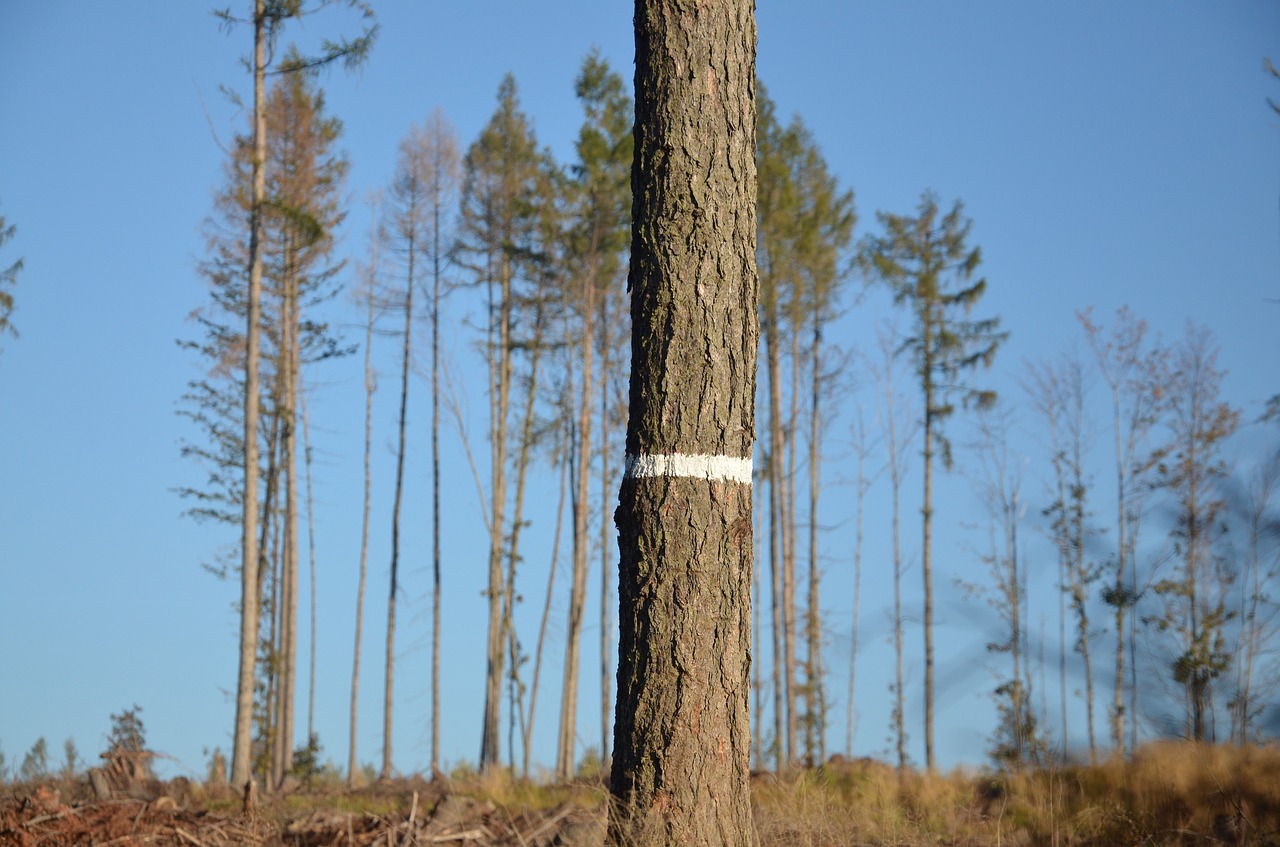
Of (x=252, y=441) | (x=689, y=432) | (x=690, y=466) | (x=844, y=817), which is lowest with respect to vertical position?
(x=844, y=817)

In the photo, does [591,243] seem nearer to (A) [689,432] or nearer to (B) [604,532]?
(B) [604,532]

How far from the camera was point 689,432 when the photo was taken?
357 centimetres

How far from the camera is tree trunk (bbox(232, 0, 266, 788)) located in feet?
46.2

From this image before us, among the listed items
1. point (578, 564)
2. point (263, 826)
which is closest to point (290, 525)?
point (578, 564)

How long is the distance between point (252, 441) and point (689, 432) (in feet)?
39.3

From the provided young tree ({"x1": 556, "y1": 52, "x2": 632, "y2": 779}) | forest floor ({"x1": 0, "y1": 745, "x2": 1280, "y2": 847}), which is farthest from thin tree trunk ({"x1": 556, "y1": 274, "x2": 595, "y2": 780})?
forest floor ({"x1": 0, "y1": 745, "x2": 1280, "y2": 847})

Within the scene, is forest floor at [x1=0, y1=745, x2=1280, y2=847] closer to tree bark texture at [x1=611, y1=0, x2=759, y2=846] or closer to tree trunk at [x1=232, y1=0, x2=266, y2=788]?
tree bark texture at [x1=611, y1=0, x2=759, y2=846]

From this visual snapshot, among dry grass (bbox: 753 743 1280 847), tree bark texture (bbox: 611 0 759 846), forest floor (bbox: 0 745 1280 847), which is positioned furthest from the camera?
dry grass (bbox: 753 743 1280 847)

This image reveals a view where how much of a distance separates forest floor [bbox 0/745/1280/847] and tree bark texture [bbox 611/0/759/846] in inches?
14.5

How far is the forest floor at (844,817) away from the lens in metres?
4.32

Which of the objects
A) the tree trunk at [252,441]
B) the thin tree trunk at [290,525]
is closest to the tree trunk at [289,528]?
the thin tree trunk at [290,525]

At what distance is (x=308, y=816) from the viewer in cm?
495

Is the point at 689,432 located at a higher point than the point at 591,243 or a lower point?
lower

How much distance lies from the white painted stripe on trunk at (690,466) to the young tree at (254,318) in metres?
11.6
